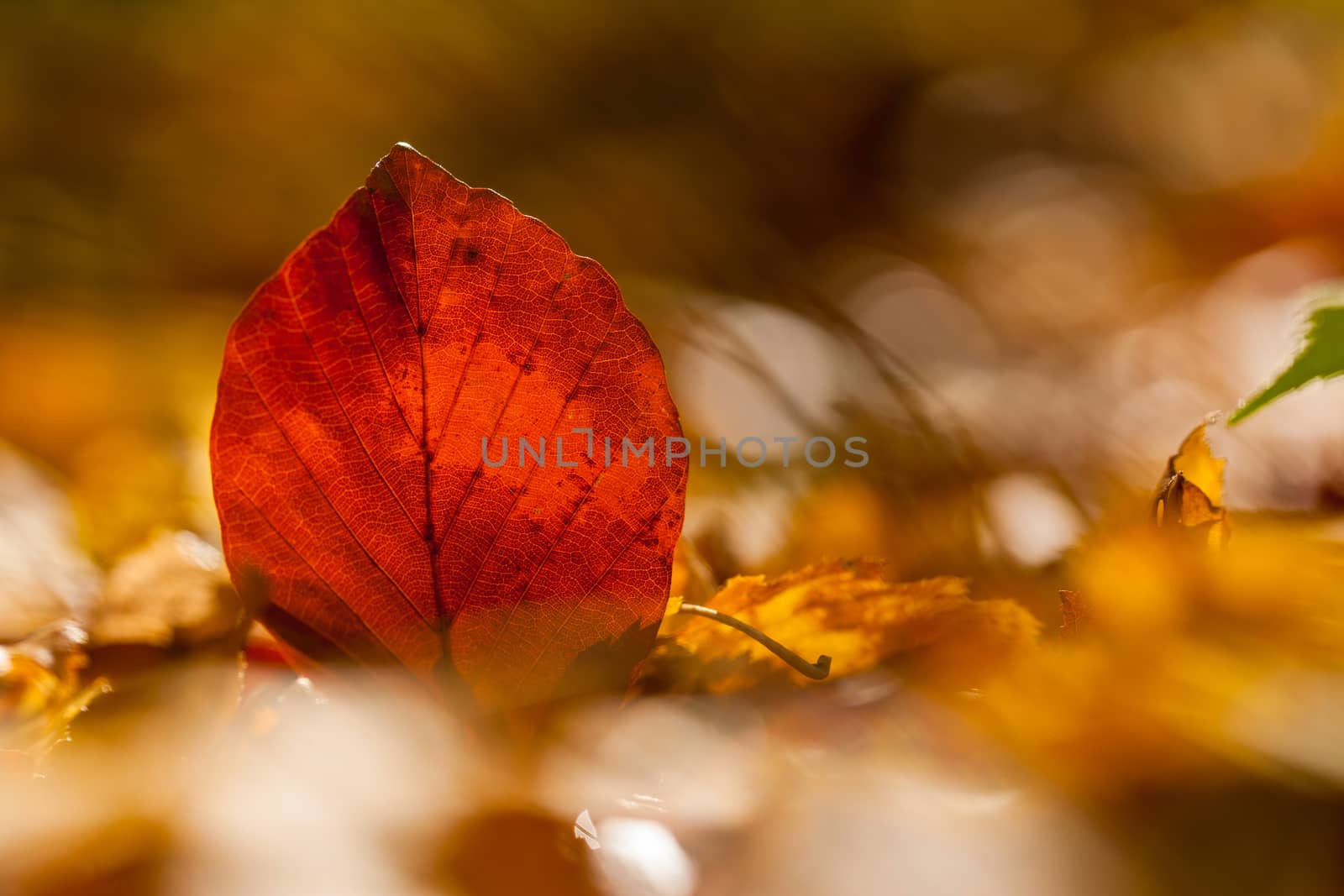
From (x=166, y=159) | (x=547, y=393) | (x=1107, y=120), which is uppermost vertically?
(x=1107, y=120)

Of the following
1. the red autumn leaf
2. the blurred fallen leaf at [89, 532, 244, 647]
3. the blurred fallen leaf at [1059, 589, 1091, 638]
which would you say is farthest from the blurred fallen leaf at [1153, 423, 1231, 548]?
the blurred fallen leaf at [89, 532, 244, 647]

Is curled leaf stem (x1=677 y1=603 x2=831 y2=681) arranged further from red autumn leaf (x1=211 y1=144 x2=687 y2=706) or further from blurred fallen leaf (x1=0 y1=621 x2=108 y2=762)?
blurred fallen leaf (x1=0 y1=621 x2=108 y2=762)

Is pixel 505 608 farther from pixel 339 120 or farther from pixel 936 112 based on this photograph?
pixel 936 112

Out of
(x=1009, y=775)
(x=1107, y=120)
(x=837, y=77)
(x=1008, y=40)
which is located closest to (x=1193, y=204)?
(x=1107, y=120)

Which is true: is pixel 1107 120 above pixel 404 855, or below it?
above

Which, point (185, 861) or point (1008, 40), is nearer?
point (185, 861)

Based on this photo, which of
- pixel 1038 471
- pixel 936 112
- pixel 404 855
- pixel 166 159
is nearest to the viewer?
pixel 404 855
